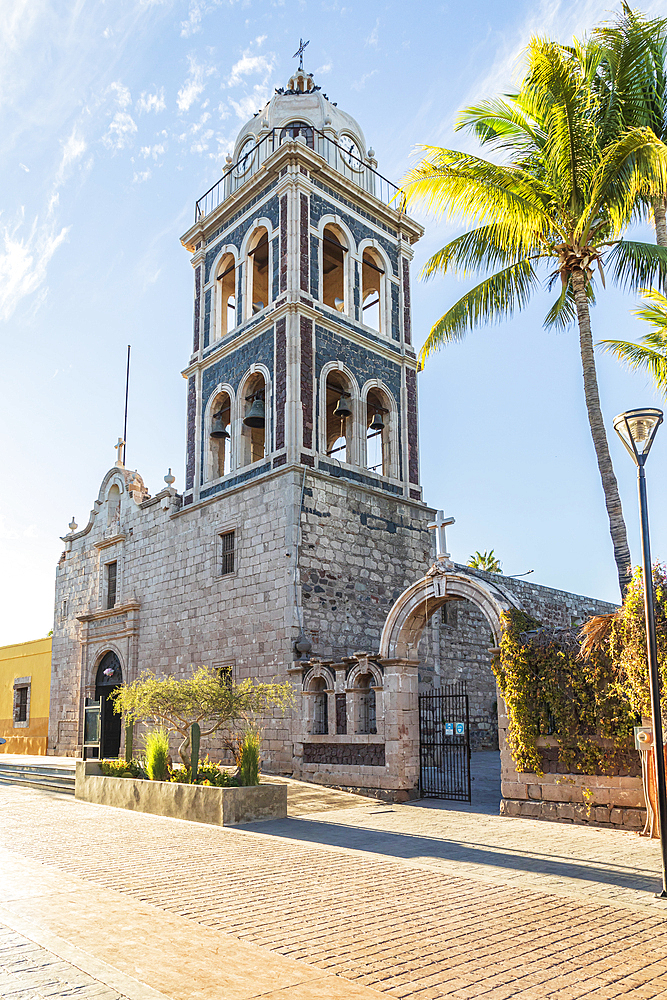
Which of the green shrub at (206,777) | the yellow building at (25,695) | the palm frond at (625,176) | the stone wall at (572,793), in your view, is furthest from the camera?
the yellow building at (25,695)

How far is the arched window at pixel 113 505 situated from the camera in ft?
84.4

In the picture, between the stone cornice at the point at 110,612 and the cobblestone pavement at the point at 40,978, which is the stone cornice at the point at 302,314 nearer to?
the stone cornice at the point at 110,612

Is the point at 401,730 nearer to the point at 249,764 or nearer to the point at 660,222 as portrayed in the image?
the point at 249,764

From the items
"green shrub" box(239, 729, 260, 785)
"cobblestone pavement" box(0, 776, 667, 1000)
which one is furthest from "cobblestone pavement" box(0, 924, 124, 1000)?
"green shrub" box(239, 729, 260, 785)

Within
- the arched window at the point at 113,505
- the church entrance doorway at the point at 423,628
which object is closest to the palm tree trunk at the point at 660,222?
the church entrance doorway at the point at 423,628

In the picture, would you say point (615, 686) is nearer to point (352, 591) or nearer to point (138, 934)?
point (138, 934)

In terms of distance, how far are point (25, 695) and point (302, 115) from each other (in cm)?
2319

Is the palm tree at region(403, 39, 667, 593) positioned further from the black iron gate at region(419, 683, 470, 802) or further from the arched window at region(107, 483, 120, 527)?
the arched window at region(107, 483, 120, 527)

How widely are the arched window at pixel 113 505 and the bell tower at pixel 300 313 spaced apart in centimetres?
459

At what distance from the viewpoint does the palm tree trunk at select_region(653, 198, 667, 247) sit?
1566 cm

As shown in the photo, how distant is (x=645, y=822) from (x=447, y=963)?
6.50 m

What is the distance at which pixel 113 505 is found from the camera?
26016mm

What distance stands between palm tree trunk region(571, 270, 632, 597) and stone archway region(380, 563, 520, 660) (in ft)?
6.37

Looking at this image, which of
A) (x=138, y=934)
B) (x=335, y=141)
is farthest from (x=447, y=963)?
(x=335, y=141)
